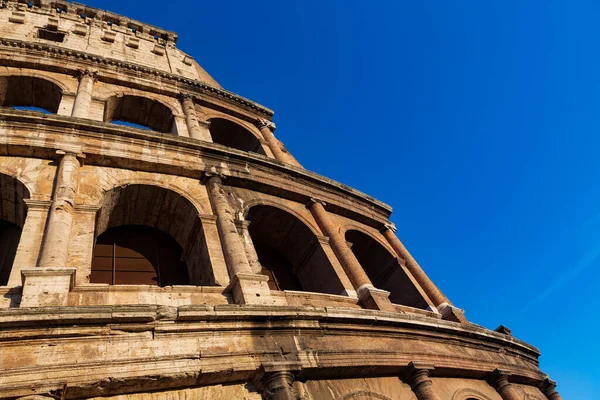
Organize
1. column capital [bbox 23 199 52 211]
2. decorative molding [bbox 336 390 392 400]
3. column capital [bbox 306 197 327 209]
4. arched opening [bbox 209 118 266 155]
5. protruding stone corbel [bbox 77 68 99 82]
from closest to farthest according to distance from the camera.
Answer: decorative molding [bbox 336 390 392 400] < column capital [bbox 23 199 52 211] < column capital [bbox 306 197 327 209] < protruding stone corbel [bbox 77 68 99 82] < arched opening [bbox 209 118 266 155]

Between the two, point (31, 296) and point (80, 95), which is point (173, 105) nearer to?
point (80, 95)

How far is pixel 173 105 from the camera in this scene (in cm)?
1237

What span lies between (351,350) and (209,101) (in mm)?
9364

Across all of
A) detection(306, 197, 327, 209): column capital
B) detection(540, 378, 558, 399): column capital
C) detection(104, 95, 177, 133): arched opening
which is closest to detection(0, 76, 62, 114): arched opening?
detection(104, 95, 177, 133): arched opening

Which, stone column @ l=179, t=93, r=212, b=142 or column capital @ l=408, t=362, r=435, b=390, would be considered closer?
column capital @ l=408, t=362, r=435, b=390

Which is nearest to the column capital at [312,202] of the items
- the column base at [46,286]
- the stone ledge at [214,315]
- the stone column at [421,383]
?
the stone ledge at [214,315]

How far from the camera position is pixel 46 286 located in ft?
18.5

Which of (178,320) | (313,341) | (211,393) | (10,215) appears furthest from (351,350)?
(10,215)

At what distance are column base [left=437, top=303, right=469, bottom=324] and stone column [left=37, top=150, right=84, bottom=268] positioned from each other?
789 centimetres

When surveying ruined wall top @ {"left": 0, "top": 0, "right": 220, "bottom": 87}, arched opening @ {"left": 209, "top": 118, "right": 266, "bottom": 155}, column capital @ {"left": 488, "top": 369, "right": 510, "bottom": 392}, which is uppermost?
ruined wall top @ {"left": 0, "top": 0, "right": 220, "bottom": 87}

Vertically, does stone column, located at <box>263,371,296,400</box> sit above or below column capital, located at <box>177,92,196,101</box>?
below

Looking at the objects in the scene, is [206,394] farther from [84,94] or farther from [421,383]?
[84,94]

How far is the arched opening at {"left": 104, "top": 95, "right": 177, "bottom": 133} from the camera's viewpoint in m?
12.1

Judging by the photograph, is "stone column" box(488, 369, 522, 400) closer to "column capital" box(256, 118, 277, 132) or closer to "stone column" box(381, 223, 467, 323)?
"stone column" box(381, 223, 467, 323)
